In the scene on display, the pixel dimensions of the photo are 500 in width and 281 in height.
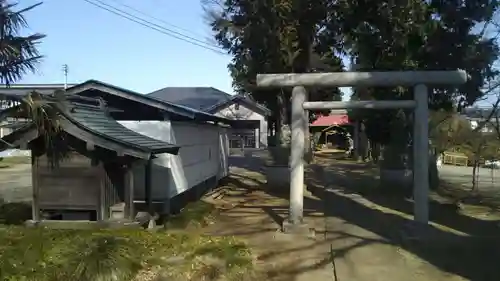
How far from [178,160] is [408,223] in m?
5.80

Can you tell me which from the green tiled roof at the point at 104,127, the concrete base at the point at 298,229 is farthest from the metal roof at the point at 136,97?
the concrete base at the point at 298,229

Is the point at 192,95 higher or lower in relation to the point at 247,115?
higher

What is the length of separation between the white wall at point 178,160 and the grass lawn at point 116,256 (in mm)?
3288

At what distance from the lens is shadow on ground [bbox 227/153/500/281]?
7.66 meters

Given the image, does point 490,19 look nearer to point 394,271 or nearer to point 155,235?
point 394,271

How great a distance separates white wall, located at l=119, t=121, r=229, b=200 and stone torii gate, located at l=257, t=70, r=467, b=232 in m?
3.13

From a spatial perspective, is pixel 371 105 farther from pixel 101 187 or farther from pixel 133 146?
pixel 101 187

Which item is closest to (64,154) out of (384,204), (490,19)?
(384,204)

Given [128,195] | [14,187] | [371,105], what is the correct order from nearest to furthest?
[128,195], [371,105], [14,187]

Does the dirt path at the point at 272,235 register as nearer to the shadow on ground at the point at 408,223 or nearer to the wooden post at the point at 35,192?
the shadow on ground at the point at 408,223

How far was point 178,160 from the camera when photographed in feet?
41.3

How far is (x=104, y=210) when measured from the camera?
8.96 meters

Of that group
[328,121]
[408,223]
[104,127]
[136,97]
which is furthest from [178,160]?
[328,121]

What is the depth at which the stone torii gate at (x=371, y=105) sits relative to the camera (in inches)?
386
